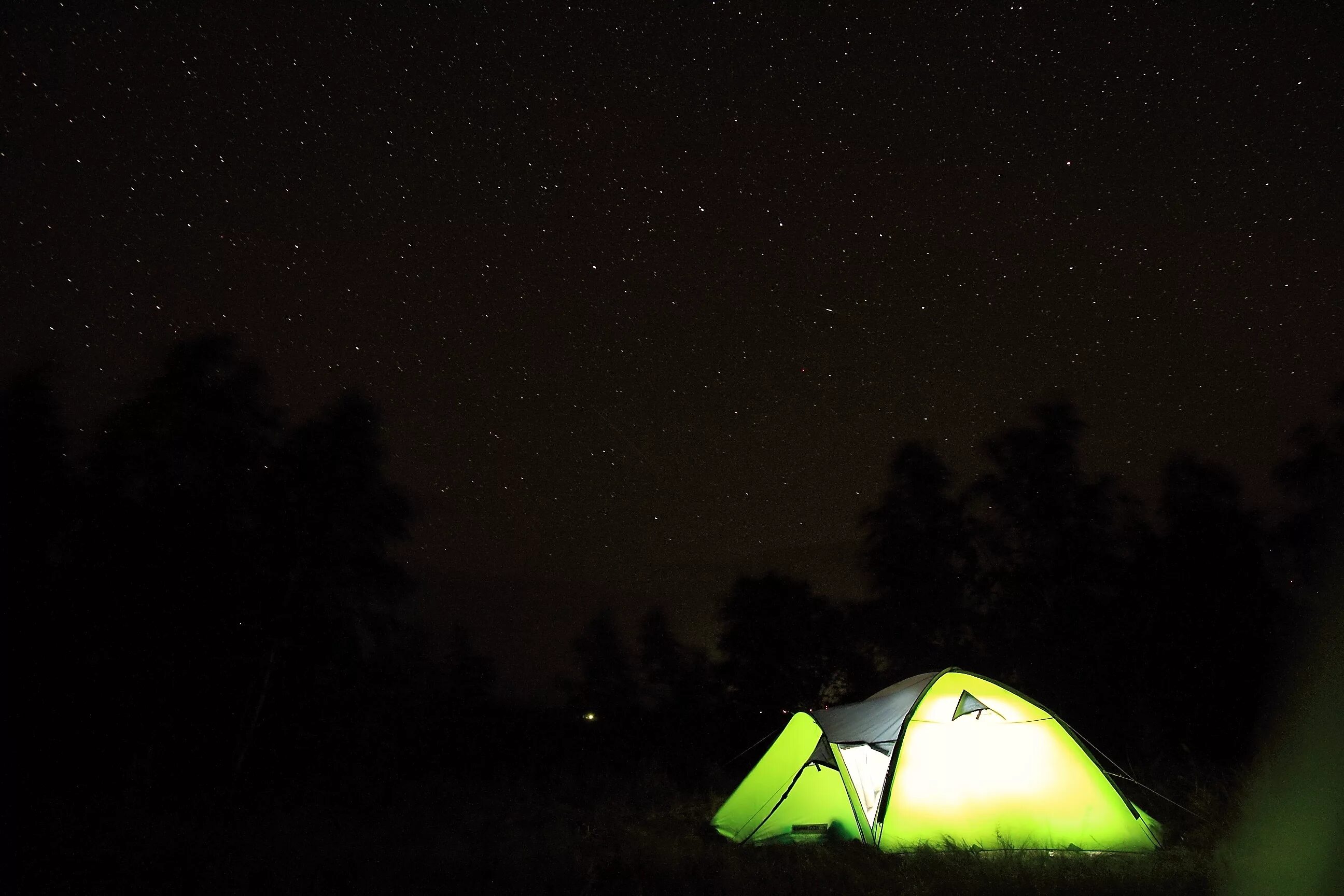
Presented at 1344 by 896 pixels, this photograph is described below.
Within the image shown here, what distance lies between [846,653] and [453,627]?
2638 centimetres

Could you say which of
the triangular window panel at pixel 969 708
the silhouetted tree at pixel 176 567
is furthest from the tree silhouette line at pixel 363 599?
the triangular window panel at pixel 969 708

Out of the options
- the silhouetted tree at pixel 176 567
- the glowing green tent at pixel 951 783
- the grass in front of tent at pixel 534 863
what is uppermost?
the silhouetted tree at pixel 176 567

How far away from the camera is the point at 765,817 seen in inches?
427

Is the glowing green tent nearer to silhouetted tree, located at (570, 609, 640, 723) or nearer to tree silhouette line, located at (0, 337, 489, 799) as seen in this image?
tree silhouette line, located at (0, 337, 489, 799)

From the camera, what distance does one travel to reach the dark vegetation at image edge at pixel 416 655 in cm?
913

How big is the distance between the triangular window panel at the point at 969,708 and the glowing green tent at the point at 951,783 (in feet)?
0.04

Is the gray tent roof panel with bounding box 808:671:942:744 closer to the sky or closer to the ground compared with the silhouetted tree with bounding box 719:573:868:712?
→ closer to the ground

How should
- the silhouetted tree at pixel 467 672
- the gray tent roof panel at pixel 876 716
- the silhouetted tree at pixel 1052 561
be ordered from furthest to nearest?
the silhouetted tree at pixel 467 672 → the silhouetted tree at pixel 1052 561 → the gray tent roof panel at pixel 876 716

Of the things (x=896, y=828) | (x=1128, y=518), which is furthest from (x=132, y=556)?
(x=1128, y=518)

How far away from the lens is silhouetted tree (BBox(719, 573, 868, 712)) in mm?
29578

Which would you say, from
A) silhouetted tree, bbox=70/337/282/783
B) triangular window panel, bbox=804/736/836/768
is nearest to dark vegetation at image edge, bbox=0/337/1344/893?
silhouetted tree, bbox=70/337/282/783

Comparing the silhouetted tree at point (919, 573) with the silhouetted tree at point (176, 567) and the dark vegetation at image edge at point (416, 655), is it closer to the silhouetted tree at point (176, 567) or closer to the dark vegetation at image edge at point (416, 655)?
the dark vegetation at image edge at point (416, 655)

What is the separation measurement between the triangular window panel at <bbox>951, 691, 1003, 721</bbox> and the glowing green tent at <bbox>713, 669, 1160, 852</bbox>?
13 mm

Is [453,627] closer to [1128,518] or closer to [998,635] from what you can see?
[998,635]
